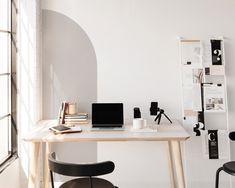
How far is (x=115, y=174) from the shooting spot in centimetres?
274

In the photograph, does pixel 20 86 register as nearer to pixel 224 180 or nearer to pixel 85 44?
pixel 85 44

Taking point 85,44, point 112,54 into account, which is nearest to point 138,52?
point 112,54

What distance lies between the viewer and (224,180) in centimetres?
272

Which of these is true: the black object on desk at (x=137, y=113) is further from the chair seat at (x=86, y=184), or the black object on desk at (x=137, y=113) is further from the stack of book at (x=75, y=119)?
the chair seat at (x=86, y=184)

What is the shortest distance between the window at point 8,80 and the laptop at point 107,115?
80 cm

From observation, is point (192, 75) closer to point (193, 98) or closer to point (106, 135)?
point (193, 98)

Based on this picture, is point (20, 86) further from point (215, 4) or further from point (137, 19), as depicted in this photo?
point (215, 4)

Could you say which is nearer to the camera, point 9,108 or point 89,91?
point 9,108

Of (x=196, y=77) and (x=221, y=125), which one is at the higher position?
(x=196, y=77)

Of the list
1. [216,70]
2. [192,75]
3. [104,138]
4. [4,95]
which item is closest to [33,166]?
[104,138]

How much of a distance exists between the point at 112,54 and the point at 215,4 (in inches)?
44.7

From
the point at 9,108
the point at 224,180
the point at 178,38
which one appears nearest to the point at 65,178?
the point at 9,108

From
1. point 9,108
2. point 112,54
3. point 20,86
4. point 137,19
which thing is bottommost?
point 9,108

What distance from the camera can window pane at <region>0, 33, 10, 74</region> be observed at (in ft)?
7.94
